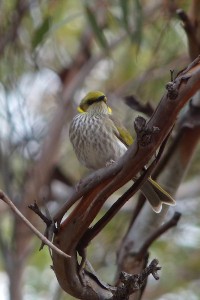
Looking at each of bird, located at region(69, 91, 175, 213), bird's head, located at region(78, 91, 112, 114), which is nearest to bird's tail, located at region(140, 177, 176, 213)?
bird, located at region(69, 91, 175, 213)

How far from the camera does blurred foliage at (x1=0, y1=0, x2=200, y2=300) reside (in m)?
2.92

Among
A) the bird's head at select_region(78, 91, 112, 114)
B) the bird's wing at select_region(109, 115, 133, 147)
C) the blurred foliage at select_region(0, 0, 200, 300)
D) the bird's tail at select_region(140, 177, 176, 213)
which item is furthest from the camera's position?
the blurred foliage at select_region(0, 0, 200, 300)

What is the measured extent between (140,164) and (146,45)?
2478 mm

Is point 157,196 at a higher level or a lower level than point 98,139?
lower

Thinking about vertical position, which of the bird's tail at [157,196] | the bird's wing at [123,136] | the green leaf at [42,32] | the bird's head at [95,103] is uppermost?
the green leaf at [42,32]

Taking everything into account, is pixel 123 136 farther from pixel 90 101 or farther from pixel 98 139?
pixel 90 101

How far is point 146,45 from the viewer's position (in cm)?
359

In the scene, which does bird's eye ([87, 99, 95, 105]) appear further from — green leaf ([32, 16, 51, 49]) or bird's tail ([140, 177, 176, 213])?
bird's tail ([140, 177, 176, 213])

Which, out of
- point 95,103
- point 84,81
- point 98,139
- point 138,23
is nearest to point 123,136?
point 98,139

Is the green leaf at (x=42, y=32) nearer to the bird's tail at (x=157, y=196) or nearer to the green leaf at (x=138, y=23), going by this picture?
the green leaf at (x=138, y=23)

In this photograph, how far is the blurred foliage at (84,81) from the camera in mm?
2919

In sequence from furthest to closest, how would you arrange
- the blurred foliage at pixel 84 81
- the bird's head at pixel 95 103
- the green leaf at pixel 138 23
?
the blurred foliage at pixel 84 81
the bird's head at pixel 95 103
the green leaf at pixel 138 23

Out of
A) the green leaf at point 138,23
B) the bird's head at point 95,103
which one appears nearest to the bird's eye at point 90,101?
the bird's head at point 95,103

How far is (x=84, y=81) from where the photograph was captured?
3492 millimetres
